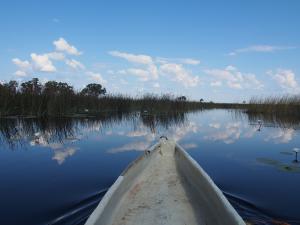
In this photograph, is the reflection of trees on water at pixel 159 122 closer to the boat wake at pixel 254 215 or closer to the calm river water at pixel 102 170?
the calm river water at pixel 102 170

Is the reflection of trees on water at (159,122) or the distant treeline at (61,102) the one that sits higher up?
the distant treeline at (61,102)

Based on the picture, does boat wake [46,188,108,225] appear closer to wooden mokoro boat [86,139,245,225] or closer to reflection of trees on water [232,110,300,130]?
wooden mokoro boat [86,139,245,225]

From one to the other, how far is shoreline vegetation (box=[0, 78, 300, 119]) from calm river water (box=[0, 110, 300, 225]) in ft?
17.0

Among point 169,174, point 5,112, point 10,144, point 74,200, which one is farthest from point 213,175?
point 5,112

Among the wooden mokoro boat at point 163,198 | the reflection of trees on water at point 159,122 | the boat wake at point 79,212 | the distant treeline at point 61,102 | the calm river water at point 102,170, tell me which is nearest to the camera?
the wooden mokoro boat at point 163,198

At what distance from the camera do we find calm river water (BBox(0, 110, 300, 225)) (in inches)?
159

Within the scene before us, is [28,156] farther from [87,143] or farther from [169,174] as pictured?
[169,174]

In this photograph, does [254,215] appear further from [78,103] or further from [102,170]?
[78,103]

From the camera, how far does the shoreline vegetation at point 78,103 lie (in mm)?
16031

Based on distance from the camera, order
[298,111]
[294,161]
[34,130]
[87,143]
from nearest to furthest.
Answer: [294,161], [87,143], [34,130], [298,111]

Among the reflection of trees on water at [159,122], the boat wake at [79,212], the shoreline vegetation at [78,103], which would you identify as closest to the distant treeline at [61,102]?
the shoreline vegetation at [78,103]

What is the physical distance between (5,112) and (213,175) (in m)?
12.6

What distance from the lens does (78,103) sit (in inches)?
791

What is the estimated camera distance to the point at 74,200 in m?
4.33
